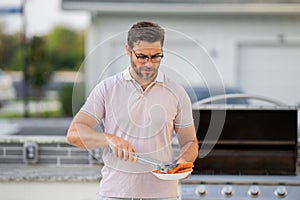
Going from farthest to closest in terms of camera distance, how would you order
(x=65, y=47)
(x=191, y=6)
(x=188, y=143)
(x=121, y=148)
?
(x=65, y=47) → (x=191, y=6) → (x=188, y=143) → (x=121, y=148)

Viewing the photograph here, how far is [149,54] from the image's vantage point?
248 centimetres

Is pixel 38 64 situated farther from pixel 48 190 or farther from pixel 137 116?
pixel 137 116

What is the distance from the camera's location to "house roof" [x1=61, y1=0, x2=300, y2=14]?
10367mm

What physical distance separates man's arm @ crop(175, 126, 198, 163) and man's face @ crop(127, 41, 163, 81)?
28 centimetres

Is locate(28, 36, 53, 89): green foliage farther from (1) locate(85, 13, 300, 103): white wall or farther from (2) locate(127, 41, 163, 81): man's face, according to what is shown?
(2) locate(127, 41, 163, 81): man's face

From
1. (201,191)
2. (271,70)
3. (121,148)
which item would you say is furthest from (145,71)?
(271,70)

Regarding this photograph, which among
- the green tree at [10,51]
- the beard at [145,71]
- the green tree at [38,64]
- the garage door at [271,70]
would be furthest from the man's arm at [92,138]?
the green tree at [10,51]

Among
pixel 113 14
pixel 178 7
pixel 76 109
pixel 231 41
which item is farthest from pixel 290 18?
pixel 76 109

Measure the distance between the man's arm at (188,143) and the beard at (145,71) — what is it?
0.83 feet

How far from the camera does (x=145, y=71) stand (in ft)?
8.25

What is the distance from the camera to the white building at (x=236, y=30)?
10.4 m

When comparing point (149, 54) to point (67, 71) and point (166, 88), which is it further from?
point (67, 71)

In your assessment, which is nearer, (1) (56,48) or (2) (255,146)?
(2) (255,146)

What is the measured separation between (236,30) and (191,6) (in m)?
0.90
